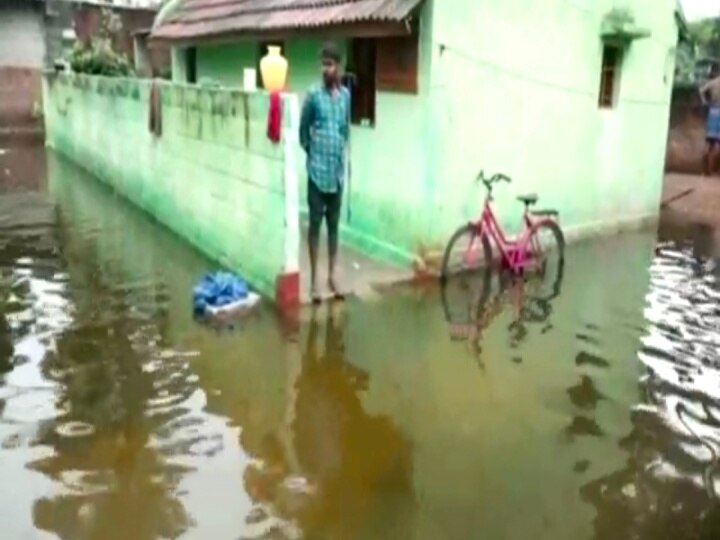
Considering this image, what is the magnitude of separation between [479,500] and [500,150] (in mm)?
5861

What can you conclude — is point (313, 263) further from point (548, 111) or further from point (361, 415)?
point (548, 111)

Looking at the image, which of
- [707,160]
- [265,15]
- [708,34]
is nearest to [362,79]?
[265,15]

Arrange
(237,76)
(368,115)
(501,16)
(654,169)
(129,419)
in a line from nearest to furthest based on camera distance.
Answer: (129,419) → (501,16) → (368,115) → (654,169) → (237,76)

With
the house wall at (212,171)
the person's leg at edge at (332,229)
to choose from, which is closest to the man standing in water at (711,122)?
the house wall at (212,171)

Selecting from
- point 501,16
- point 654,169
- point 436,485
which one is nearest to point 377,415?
point 436,485

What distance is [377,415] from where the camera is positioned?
5664 mm

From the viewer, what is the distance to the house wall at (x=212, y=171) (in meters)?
7.72

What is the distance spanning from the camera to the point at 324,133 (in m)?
7.68

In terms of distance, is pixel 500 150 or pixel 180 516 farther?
pixel 500 150

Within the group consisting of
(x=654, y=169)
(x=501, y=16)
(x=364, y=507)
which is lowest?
(x=364, y=507)

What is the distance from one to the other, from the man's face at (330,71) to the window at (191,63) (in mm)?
9593

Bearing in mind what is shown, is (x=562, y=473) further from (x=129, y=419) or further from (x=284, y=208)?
(x=284, y=208)

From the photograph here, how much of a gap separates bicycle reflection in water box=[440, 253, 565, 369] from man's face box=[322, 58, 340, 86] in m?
2.51

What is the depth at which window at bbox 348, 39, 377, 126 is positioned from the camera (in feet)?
32.3
